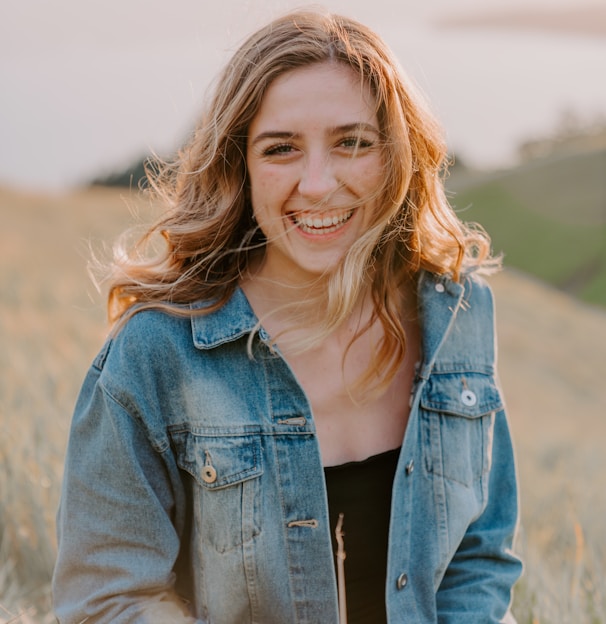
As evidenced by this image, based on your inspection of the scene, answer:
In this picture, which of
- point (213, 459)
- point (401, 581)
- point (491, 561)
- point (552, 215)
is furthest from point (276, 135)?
point (552, 215)

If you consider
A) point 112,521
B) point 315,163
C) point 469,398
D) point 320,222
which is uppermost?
point 315,163

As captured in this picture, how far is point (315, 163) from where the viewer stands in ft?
5.70

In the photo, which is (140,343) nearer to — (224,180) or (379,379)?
(224,180)

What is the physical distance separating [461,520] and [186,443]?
71 cm

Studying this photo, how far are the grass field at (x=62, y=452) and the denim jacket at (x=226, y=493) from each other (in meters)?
0.23

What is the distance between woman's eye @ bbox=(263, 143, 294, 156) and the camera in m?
1.78

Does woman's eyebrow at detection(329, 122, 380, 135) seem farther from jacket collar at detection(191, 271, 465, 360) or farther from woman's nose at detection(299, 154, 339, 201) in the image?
jacket collar at detection(191, 271, 465, 360)

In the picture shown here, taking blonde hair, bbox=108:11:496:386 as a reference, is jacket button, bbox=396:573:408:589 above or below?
below

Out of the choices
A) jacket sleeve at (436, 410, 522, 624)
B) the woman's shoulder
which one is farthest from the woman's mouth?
jacket sleeve at (436, 410, 522, 624)

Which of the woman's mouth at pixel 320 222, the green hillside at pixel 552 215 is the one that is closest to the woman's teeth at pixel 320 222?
the woman's mouth at pixel 320 222

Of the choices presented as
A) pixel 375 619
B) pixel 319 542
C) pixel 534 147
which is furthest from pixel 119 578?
pixel 534 147

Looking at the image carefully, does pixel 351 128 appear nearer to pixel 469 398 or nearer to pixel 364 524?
pixel 469 398

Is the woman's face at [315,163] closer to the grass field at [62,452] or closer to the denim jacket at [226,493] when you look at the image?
the denim jacket at [226,493]

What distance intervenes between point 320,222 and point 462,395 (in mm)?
583
